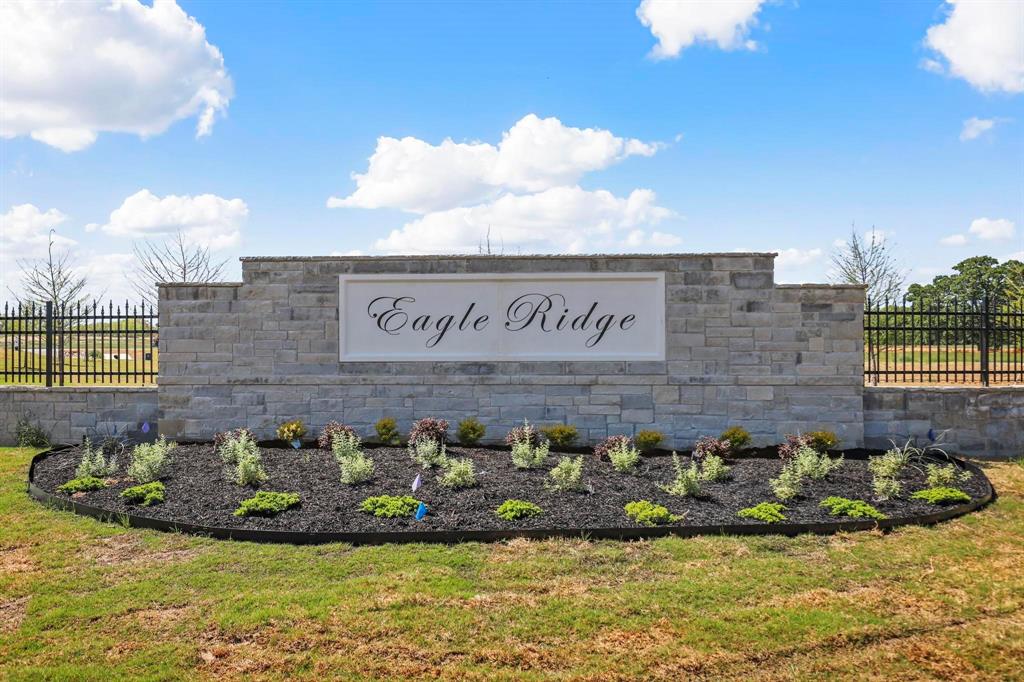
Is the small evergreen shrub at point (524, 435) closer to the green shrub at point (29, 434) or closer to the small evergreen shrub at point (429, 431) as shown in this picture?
the small evergreen shrub at point (429, 431)

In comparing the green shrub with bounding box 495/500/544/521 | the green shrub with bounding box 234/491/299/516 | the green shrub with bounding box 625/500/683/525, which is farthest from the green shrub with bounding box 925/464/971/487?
the green shrub with bounding box 234/491/299/516

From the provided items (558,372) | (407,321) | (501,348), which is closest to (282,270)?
(407,321)

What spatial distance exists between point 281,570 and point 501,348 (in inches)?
218

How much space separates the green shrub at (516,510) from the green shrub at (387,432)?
3691 mm

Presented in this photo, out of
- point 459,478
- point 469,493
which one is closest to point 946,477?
point 469,493

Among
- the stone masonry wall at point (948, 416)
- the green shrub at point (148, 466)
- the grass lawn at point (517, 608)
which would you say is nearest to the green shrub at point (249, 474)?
the green shrub at point (148, 466)

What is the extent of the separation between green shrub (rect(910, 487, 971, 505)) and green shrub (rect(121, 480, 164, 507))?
8000 millimetres

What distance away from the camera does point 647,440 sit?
9.96 m

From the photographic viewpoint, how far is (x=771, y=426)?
10.4m

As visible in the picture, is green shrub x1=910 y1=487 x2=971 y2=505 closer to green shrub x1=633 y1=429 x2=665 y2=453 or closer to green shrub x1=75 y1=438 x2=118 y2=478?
green shrub x1=633 y1=429 x2=665 y2=453

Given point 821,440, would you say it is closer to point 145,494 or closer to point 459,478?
point 459,478

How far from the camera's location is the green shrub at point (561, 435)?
10.1m

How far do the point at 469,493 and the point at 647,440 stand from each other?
3385 mm

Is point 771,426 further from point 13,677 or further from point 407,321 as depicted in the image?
point 13,677
